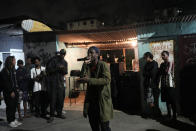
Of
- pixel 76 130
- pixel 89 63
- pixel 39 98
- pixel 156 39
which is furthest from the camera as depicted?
pixel 39 98

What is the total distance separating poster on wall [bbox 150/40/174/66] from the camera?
638cm

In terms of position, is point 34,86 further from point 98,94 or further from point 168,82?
point 168,82

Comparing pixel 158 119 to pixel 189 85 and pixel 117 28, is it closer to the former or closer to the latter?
pixel 189 85

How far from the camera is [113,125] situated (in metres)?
5.83

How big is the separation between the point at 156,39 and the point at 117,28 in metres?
1.37

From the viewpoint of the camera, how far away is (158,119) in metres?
6.11

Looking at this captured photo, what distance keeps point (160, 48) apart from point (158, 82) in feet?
4.02

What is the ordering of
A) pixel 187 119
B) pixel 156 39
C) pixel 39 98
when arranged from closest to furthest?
pixel 187 119, pixel 156 39, pixel 39 98

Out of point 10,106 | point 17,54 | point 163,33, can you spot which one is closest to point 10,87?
point 10,106

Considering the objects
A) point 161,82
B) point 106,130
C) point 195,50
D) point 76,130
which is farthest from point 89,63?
point 195,50

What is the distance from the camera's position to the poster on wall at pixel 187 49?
6.10m

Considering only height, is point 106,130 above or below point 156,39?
below

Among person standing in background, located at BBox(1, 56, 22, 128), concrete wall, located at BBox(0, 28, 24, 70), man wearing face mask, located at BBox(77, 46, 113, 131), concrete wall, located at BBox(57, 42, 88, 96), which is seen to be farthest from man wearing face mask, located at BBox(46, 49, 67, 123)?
concrete wall, located at BBox(57, 42, 88, 96)

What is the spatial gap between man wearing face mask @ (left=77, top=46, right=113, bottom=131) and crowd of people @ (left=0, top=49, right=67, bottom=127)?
9.83 ft
